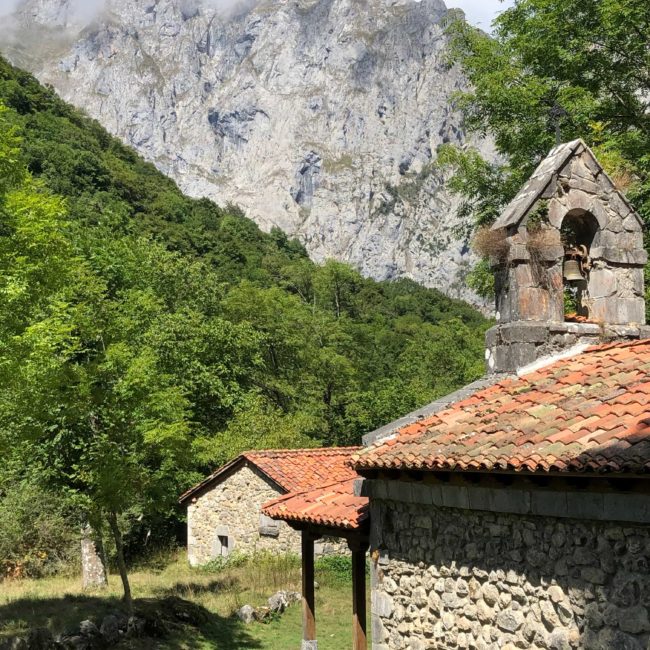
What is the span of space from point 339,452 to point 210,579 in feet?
17.2

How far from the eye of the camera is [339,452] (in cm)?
2209

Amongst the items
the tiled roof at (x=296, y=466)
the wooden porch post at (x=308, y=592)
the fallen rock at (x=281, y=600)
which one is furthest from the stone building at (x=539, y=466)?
the tiled roof at (x=296, y=466)

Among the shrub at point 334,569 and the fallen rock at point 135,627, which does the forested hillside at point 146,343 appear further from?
the shrub at point 334,569

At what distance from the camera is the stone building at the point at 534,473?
498 cm

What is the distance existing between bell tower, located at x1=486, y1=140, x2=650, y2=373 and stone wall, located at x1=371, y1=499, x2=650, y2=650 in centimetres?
202

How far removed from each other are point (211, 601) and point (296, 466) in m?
5.03

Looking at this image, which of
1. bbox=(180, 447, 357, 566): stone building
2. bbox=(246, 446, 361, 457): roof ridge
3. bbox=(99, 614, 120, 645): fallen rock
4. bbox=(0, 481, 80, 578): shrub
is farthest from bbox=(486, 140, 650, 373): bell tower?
bbox=(0, 481, 80, 578): shrub

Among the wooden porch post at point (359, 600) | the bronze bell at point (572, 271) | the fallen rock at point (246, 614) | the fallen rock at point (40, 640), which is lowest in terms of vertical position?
the fallen rock at point (246, 614)

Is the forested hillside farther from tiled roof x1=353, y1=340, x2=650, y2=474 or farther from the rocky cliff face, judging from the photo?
the rocky cliff face

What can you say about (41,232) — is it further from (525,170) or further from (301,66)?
(301,66)

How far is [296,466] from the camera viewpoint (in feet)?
68.6

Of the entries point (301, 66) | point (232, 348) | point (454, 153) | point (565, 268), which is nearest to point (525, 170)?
point (454, 153)

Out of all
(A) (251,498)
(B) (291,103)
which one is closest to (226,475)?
(A) (251,498)

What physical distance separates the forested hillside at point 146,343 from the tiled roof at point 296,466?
6.39 feet
